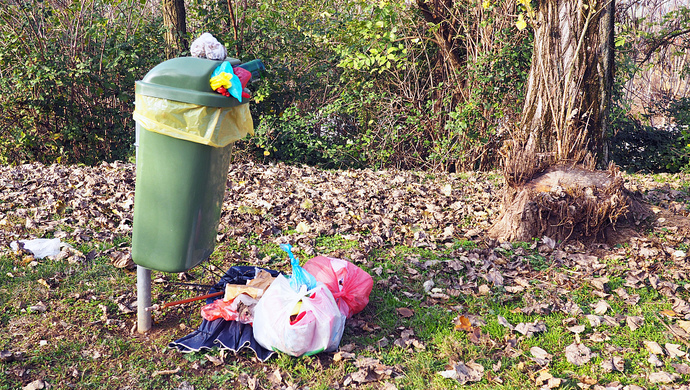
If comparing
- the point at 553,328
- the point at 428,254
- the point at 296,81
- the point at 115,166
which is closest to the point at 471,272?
the point at 428,254

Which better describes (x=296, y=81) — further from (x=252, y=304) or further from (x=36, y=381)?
(x=36, y=381)

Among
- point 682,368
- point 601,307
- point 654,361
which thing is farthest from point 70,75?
point 682,368

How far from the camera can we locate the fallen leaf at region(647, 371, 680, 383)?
2.90 meters

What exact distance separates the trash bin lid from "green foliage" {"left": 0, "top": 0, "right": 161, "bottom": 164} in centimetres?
553

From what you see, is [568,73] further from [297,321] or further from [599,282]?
[297,321]

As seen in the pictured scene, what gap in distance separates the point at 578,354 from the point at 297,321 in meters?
1.72

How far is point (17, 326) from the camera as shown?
3232 millimetres

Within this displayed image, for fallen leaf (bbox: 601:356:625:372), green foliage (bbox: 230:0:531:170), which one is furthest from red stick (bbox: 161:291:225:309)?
green foliage (bbox: 230:0:531:170)

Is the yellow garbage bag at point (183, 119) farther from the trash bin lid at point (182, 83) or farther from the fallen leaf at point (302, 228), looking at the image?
the fallen leaf at point (302, 228)

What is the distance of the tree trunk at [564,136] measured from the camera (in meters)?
4.55

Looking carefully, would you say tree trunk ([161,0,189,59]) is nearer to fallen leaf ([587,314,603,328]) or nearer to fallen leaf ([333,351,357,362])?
fallen leaf ([333,351,357,362])

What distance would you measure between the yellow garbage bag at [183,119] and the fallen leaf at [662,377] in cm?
278

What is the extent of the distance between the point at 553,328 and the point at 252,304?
6.52 feet

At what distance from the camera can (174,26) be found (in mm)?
8078
